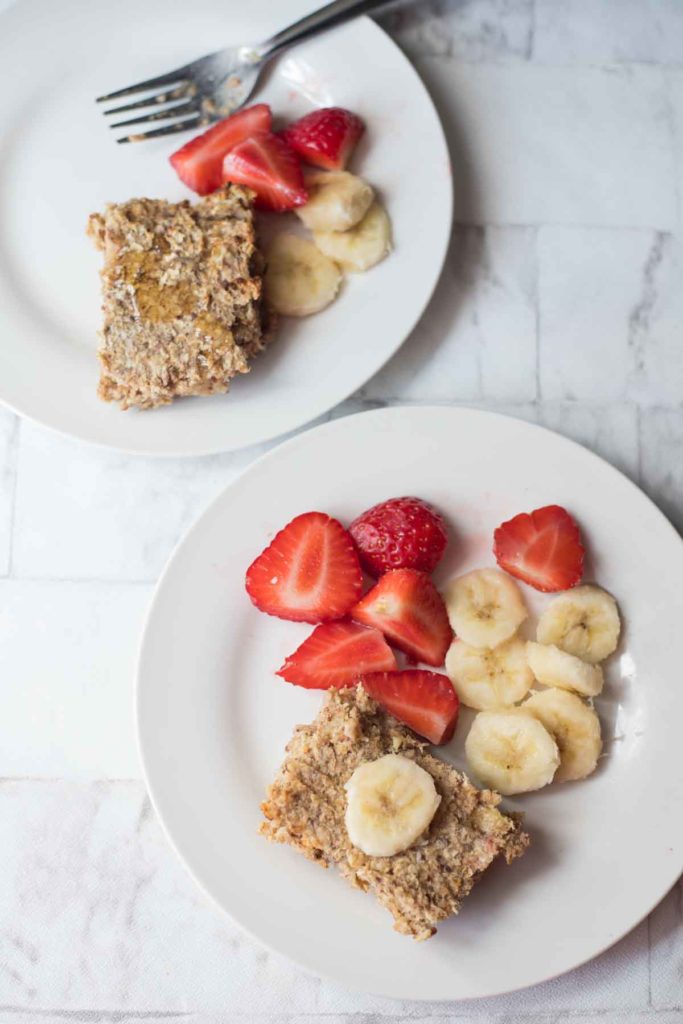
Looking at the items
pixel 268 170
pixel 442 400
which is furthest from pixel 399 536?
pixel 268 170

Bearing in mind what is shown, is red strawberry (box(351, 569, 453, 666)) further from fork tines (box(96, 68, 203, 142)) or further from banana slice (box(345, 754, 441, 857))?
fork tines (box(96, 68, 203, 142))

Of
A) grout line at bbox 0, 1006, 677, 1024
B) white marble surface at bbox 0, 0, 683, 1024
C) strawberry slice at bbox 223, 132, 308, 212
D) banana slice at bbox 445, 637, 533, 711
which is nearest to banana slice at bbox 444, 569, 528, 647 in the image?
banana slice at bbox 445, 637, 533, 711

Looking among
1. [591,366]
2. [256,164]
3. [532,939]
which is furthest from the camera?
[591,366]

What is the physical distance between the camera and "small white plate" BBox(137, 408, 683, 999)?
2.48 metres

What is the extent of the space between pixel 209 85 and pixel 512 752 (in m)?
1.86

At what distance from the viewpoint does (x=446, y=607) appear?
103 inches

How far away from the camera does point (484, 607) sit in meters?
2.59

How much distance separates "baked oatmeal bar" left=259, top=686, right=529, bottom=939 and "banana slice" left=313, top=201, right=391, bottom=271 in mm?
1081

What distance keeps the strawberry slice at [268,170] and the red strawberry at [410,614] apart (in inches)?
38.9

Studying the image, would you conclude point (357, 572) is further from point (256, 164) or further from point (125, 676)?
point (256, 164)

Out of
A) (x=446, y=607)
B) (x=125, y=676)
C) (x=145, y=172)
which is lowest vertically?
(x=125, y=676)

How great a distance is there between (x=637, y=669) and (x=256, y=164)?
1.56 meters

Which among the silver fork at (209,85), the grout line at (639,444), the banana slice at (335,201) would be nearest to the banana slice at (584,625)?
the grout line at (639,444)

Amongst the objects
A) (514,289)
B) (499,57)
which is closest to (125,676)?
(514,289)
